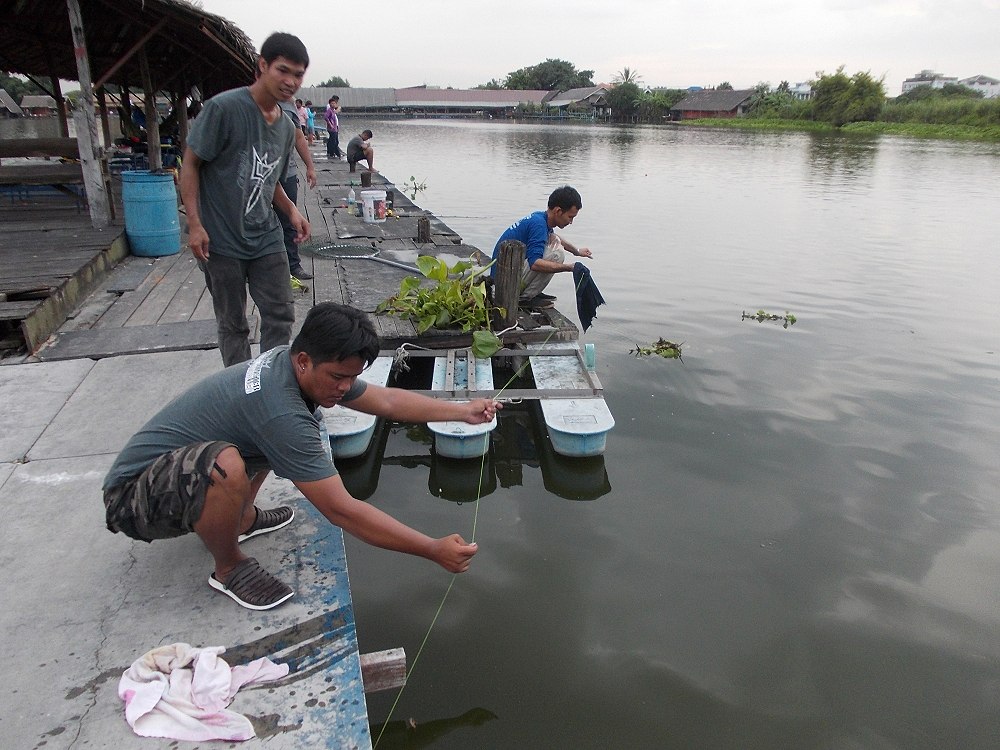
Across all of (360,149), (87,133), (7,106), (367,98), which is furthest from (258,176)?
(367,98)

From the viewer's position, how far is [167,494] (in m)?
2.15

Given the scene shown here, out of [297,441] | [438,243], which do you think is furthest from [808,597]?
[438,243]

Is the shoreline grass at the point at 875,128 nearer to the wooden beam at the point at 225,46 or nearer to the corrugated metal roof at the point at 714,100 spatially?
the corrugated metal roof at the point at 714,100

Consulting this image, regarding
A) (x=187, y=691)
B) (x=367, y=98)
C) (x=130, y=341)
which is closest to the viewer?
(x=187, y=691)

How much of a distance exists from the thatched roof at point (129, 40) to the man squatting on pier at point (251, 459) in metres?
5.88

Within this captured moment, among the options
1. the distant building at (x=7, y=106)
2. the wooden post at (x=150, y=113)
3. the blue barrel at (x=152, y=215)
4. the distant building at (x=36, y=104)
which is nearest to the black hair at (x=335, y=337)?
the blue barrel at (x=152, y=215)

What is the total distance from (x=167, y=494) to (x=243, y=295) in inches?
73.1

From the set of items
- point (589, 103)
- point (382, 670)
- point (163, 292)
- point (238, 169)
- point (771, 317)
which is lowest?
point (771, 317)

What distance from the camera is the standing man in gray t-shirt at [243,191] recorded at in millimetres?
3322

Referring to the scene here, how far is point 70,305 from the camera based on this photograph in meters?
5.25

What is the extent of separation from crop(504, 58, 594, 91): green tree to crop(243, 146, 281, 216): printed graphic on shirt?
10203cm

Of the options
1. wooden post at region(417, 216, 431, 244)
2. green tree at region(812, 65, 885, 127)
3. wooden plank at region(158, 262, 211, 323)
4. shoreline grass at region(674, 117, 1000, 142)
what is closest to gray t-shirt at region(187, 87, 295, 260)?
wooden plank at region(158, 262, 211, 323)

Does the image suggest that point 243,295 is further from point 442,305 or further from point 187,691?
point 187,691

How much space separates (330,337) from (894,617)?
2994 mm
